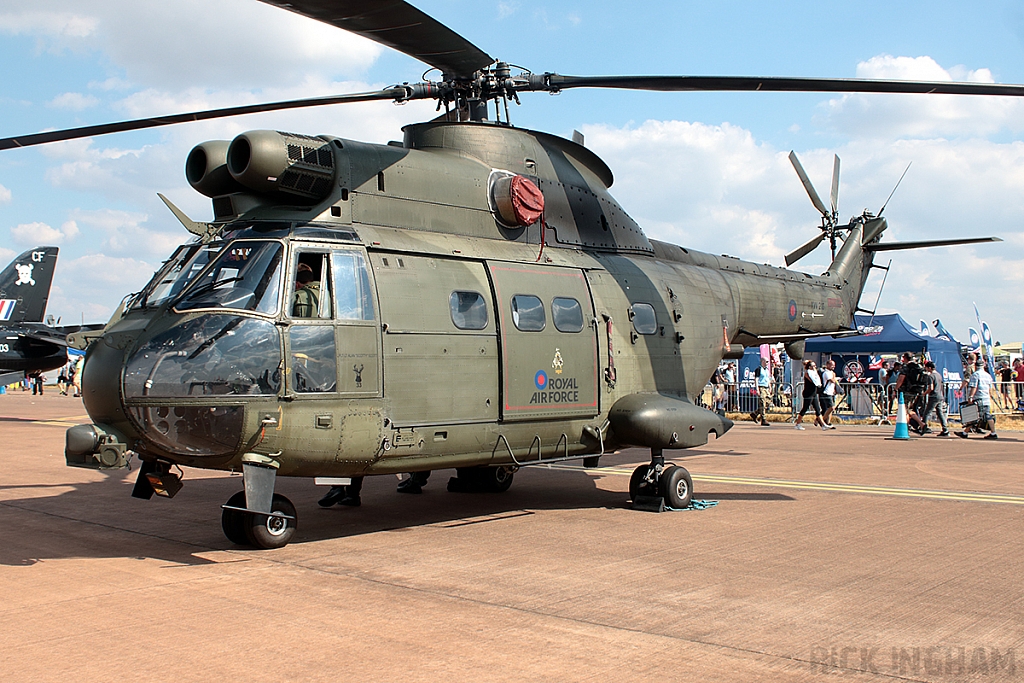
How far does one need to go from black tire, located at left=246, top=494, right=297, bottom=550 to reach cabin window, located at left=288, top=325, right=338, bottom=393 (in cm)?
112

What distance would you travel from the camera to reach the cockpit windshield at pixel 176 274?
7469 millimetres

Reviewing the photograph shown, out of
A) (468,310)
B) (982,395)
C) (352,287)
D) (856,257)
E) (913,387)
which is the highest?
(856,257)

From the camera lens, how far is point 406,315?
26.2 ft

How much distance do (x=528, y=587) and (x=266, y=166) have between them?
4.25 m

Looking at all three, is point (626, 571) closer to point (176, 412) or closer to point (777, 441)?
point (176, 412)

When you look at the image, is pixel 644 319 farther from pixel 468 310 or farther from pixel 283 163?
pixel 283 163

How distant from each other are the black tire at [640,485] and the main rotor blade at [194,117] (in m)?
4.91

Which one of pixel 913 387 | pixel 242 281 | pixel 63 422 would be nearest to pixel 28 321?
pixel 63 422

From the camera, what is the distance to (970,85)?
7945 millimetres

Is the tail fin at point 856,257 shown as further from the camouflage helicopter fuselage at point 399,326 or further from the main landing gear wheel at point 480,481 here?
the main landing gear wheel at point 480,481

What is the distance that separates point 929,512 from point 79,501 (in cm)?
969

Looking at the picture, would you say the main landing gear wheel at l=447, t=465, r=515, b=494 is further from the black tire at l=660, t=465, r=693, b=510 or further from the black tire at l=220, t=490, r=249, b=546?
the black tire at l=220, t=490, r=249, b=546

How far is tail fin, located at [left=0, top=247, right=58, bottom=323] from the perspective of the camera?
82.4ft

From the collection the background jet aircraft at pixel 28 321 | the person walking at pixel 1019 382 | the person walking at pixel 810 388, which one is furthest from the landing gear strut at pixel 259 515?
the person walking at pixel 1019 382
